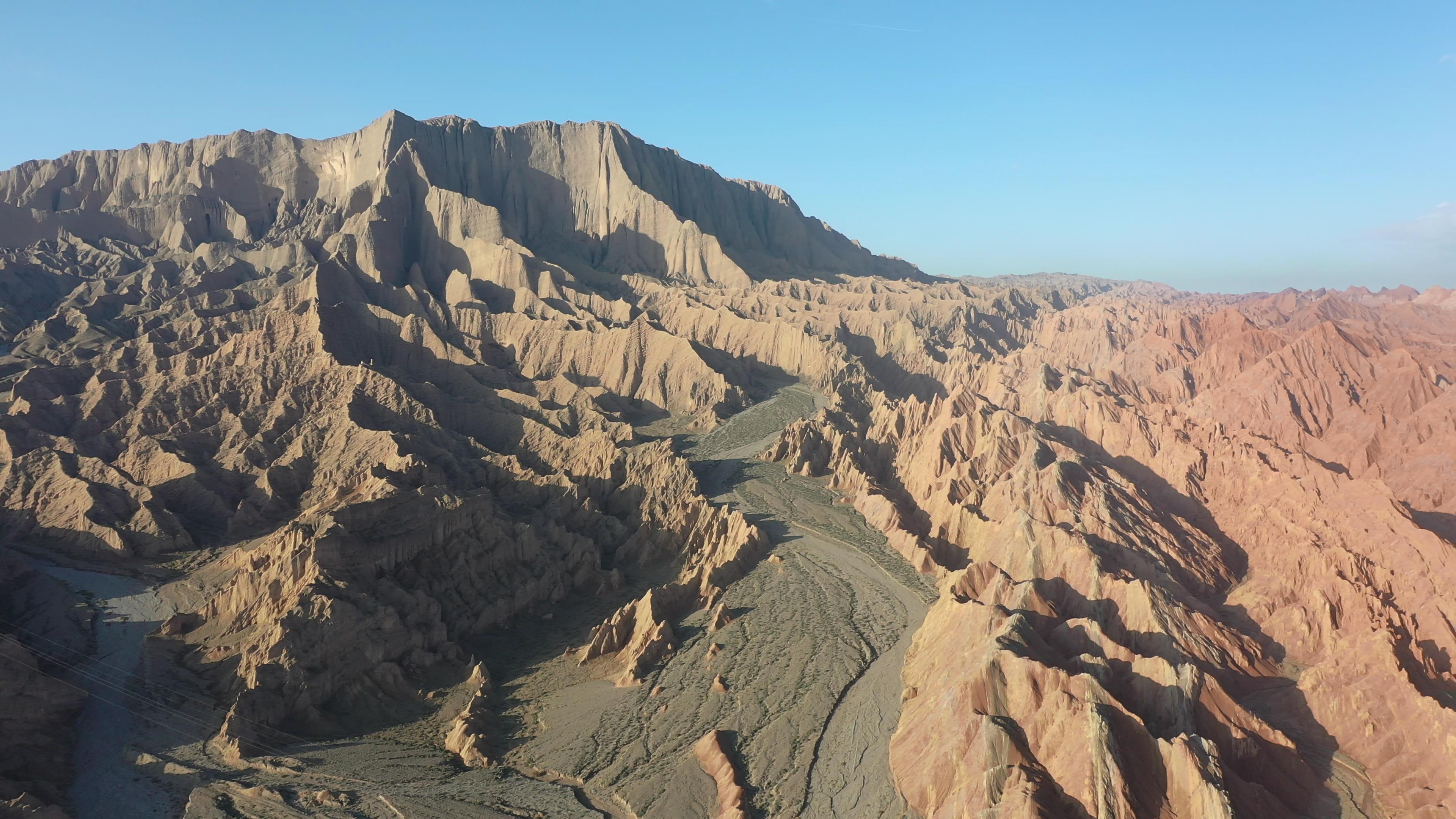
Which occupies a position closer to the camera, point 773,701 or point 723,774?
point 723,774

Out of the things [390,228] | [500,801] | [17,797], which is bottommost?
[500,801]

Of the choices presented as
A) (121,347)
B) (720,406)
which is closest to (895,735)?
(720,406)

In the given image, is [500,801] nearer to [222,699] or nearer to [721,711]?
[721,711]

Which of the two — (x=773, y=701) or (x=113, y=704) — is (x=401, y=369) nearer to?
(x=113, y=704)

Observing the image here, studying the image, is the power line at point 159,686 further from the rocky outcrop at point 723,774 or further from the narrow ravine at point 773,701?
the rocky outcrop at point 723,774

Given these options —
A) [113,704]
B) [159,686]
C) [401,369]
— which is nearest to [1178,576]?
[159,686]

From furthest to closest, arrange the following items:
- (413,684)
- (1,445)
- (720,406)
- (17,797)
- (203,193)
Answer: (203,193), (720,406), (1,445), (413,684), (17,797)

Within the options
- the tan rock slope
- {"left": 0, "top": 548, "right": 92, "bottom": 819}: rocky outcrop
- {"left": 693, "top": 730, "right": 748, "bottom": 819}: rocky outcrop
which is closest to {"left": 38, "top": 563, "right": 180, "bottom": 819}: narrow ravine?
{"left": 0, "top": 548, "right": 92, "bottom": 819}: rocky outcrop

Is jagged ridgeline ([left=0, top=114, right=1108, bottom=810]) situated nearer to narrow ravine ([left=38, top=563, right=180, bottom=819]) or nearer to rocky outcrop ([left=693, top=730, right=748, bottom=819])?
narrow ravine ([left=38, top=563, right=180, bottom=819])

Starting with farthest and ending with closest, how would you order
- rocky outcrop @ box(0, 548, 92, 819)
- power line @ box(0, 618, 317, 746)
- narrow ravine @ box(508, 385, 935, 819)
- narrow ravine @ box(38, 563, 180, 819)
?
1. power line @ box(0, 618, 317, 746)
2. narrow ravine @ box(508, 385, 935, 819)
3. narrow ravine @ box(38, 563, 180, 819)
4. rocky outcrop @ box(0, 548, 92, 819)
